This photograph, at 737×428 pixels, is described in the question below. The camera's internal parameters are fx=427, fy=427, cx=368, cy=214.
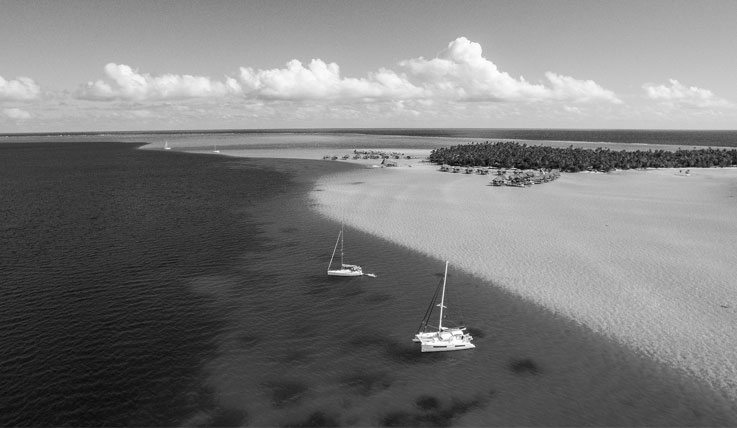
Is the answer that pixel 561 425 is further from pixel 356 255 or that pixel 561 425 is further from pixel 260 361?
pixel 356 255

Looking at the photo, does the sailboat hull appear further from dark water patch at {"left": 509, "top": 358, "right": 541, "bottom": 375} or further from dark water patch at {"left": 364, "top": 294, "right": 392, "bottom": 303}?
dark water patch at {"left": 364, "top": 294, "right": 392, "bottom": 303}

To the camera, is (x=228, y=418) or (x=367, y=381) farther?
(x=367, y=381)

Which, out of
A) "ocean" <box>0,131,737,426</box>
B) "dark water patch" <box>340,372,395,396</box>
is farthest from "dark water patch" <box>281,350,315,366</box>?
"dark water patch" <box>340,372,395,396</box>

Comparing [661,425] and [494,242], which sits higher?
[494,242]

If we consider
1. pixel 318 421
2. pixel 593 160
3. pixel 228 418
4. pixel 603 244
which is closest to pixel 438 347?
pixel 318 421

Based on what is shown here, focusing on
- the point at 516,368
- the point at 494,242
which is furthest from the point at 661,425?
the point at 494,242

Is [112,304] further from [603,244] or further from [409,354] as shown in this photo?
[603,244]

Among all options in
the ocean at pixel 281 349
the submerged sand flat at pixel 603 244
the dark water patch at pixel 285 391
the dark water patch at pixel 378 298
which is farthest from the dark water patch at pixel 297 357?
the submerged sand flat at pixel 603 244
